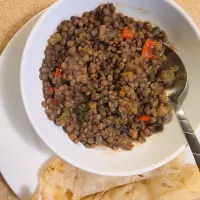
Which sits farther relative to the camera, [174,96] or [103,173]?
[174,96]

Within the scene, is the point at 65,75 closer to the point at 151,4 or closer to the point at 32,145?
the point at 32,145

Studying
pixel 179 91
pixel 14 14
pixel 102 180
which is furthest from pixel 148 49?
pixel 14 14

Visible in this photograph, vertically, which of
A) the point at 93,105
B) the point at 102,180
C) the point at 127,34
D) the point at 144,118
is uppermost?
the point at 127,34

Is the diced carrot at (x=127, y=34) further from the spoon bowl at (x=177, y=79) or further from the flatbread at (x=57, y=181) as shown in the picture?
the flatbread at (x=57, y=181)

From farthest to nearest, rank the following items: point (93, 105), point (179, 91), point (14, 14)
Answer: point (14, 14), point (179, 91), point (93, 105)

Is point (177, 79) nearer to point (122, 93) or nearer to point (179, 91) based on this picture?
point (179, 91)

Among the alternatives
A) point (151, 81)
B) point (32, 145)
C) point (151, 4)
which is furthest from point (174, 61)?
point (32, 145)

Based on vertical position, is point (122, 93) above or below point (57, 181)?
above
